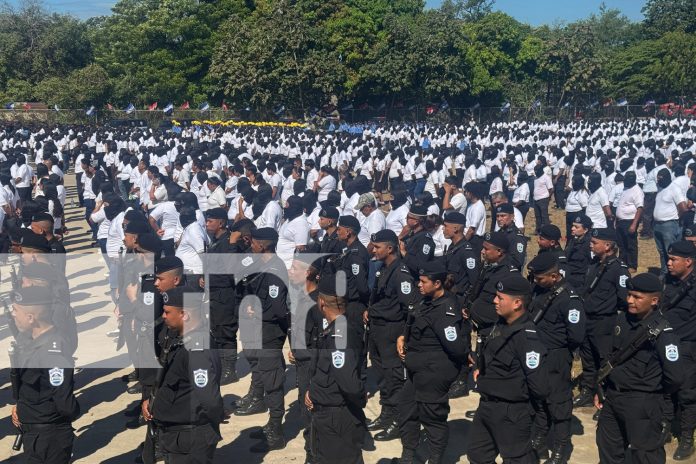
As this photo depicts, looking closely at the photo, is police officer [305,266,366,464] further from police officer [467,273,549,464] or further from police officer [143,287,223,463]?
police officer [467,273,549,464]

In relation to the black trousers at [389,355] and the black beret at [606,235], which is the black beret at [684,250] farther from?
the black trousers at [389,355]

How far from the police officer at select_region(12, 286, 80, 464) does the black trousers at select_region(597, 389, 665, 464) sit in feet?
13.3

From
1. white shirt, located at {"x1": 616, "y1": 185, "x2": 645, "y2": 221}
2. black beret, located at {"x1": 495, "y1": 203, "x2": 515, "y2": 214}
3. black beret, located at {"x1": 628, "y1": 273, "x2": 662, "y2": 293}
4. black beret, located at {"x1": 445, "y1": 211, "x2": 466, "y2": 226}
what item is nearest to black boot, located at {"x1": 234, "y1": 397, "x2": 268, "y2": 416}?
black beret, located at {"x1": 445, "y1": 211, "x2": 466, "y2": 226}

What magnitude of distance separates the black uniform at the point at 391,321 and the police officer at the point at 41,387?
10.2 feet

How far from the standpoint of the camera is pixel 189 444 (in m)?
5.35

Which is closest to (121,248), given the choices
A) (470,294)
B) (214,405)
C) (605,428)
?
(470,294)

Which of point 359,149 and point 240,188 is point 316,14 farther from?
point 240,188

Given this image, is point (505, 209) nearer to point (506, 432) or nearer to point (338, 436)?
point (506, 432)

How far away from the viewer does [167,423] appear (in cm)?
540

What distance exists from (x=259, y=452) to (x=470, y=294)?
2.77m

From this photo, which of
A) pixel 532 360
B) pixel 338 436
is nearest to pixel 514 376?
pixel 532 360

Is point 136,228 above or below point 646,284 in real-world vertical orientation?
below

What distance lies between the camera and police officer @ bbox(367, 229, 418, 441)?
7637 millimetres

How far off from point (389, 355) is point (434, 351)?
1.30m
